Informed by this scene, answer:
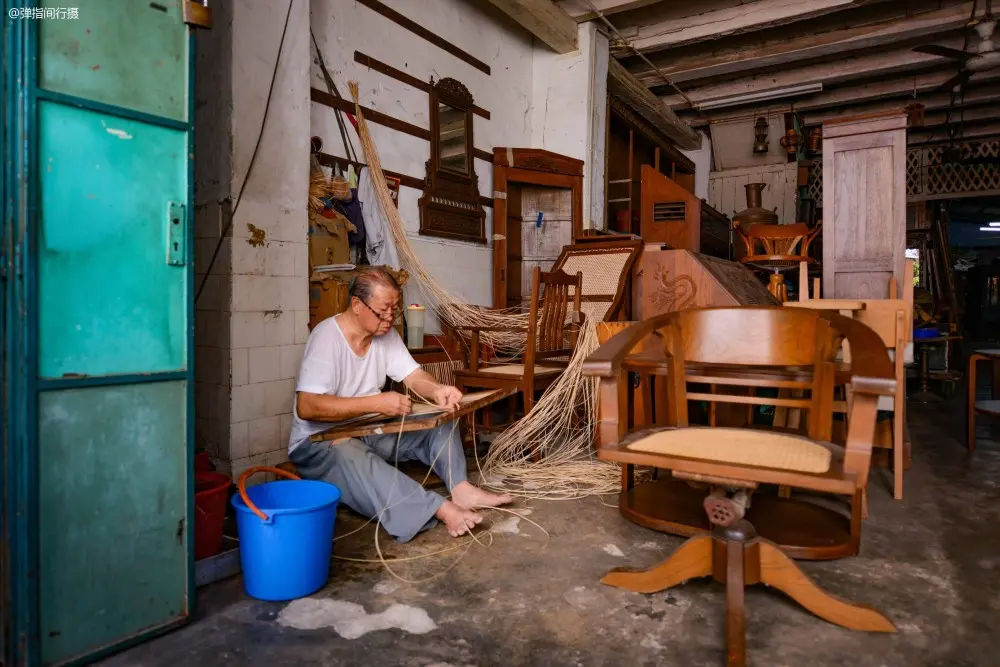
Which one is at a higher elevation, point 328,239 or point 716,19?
point 716,19

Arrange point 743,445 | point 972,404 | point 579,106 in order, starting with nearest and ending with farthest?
point 743,445 < point 972,404 < point 579,106

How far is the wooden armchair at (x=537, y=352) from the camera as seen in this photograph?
3553 millimetres

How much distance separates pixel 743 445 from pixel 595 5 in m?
4.86

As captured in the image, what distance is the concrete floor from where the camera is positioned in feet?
5.22

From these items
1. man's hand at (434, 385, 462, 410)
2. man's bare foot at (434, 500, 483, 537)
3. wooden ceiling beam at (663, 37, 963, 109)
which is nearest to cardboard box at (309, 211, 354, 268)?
man's hand at (434, 385, 462, 410)

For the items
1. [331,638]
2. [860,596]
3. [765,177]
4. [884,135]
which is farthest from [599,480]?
[765,177]

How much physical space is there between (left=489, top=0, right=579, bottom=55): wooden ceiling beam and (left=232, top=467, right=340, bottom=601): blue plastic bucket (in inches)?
164

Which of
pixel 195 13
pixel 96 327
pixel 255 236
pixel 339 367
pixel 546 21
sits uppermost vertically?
pixel 546 21

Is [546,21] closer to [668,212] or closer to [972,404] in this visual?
[668,212]

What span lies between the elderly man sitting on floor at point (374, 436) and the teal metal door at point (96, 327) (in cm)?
73

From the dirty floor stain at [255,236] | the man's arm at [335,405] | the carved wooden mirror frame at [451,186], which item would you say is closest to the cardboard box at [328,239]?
the dirty floor stain at [255,236]

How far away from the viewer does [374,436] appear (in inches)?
106

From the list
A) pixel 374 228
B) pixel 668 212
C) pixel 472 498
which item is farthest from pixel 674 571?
pixel 668 212

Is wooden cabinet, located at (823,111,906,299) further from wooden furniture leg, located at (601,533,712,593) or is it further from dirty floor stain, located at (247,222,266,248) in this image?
dirty floor stain, located at (247,222,266,248)
